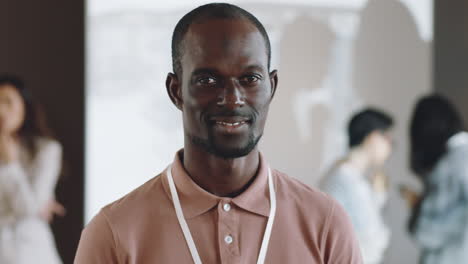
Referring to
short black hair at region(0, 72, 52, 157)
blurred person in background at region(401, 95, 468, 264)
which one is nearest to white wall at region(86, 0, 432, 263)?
short black hair at region(0, 72, 52, 157)

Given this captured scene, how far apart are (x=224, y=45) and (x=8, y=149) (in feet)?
10.1

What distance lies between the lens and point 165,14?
4.77 m

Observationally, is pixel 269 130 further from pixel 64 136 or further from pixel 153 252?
pixel 153 252

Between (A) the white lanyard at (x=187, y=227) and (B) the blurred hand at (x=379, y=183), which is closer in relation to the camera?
(A) the white lanyard at (x=187, y=227)

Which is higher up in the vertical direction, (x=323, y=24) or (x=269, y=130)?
(x=323, y=24)

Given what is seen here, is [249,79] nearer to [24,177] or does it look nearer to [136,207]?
[136,207]

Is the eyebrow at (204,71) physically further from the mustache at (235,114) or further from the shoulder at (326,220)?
the shoulder at (326,220)

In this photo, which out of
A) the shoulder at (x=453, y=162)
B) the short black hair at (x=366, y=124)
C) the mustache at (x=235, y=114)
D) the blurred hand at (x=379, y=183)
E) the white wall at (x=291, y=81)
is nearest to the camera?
the mustache at (x=235, y=114)

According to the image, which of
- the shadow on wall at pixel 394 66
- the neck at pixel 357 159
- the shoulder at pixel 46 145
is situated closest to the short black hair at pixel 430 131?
the neck at pixel 357 159

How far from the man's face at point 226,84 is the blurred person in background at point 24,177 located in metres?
2.96

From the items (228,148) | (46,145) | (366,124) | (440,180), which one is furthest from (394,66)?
(228,148)

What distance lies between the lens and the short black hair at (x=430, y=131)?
3.71 m

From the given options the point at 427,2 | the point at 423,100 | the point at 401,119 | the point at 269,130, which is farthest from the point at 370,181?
the point at 423,100

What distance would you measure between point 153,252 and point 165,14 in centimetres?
377
